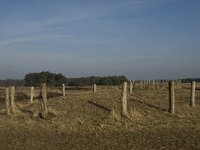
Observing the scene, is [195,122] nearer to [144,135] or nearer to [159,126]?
[159,126]

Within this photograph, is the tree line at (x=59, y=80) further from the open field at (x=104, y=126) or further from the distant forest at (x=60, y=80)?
the open field at (x=104, y=126)

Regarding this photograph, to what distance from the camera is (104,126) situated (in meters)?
21.5

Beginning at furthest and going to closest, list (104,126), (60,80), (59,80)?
(59,80) → (60,80) → (104,126)

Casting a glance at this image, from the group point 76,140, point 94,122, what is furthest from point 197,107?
point 76,140

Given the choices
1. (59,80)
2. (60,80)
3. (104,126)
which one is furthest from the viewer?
(59,80)

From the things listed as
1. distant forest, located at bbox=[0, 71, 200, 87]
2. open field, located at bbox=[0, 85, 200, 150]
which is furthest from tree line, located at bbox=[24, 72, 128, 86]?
open field, located at bbox=[0, 85, 200, 150]

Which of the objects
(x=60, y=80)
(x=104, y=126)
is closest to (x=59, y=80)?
(x=60, y=80)

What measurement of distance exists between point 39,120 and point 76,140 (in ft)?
21.5

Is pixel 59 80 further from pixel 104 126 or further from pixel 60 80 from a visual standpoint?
pixel 104 126

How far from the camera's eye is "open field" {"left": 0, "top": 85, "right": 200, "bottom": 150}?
17.5m

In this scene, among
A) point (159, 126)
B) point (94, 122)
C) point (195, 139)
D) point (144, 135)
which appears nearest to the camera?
point (195, 139)

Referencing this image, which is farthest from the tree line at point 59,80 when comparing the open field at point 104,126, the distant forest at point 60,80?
the open field at point 104,126

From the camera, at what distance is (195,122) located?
22.0 metres

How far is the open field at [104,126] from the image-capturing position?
17.5 m
